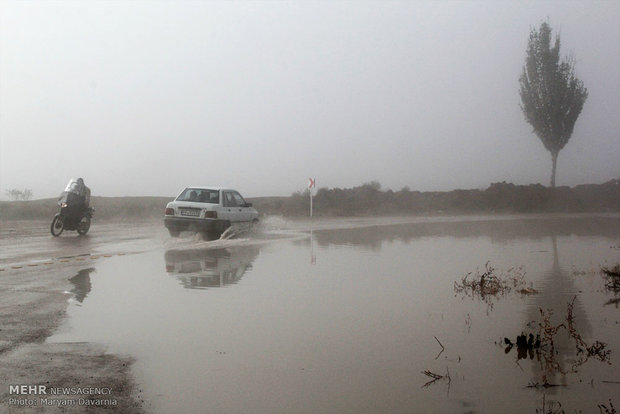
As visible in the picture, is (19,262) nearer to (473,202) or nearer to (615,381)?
(615,381)

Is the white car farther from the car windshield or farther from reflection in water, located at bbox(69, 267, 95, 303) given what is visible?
reflection in water, located at bbox(69, 267, 95, 303)

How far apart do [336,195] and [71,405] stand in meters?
44.7

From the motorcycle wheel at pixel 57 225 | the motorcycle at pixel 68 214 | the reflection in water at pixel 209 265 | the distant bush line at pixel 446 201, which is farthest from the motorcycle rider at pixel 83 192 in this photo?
the distant bush line at pixel 446 201

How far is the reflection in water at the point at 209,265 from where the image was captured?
10.8 metres

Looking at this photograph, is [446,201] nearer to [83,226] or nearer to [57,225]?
[83,226]

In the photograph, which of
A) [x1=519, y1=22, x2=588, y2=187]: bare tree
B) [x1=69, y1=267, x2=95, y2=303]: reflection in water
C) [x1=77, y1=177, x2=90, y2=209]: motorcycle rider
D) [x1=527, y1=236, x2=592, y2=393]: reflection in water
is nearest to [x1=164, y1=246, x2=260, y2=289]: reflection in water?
[x1=69, y1=267, x2=95, y2=303]: reflection in water

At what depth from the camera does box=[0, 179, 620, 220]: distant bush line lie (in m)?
45.9

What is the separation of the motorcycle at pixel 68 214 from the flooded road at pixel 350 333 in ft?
27.3

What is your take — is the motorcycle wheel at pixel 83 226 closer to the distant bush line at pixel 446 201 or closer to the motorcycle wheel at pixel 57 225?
the motorcycle wheel at pixel 57 225

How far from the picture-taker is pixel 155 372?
5344 millimetres

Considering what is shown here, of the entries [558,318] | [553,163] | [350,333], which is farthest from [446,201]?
[350,333]

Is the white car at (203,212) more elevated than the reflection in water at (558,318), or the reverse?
the white car at (203,212)

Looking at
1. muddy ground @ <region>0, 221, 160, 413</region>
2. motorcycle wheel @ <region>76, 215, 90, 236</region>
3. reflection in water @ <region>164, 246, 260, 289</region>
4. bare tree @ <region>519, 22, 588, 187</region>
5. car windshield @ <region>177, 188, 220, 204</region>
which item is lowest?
Result: muddy ground @ <region>0, 221, 160, 413</region>

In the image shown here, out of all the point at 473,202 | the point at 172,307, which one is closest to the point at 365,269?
the point at 172,307
